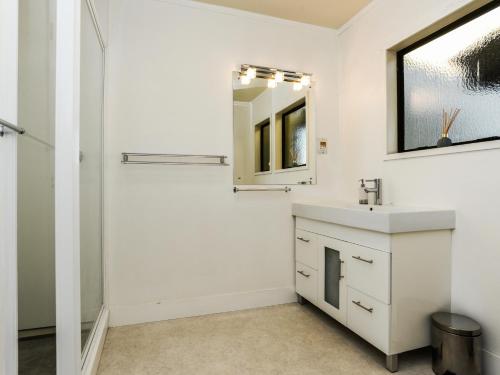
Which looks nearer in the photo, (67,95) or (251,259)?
(67,95)

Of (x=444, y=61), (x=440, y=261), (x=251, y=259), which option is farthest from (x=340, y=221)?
(x=444, y=61)

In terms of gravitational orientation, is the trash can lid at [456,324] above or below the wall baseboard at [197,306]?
above

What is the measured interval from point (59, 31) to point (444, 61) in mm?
2046

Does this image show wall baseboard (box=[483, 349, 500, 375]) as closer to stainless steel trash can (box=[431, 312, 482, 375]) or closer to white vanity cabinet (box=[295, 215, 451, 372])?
stainless steel trash can (box=[431, 312, 482, 375])

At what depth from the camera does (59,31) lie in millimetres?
1187

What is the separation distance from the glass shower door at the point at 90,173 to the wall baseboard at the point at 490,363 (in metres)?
1.94

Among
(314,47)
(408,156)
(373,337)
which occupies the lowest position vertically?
(373,337)

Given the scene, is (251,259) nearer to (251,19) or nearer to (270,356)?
(270,356)

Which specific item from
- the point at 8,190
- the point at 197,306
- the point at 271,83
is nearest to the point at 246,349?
the point at 197,306

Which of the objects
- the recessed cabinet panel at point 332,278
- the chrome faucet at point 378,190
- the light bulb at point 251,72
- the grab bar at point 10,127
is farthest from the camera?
the light bulb at point 251,72

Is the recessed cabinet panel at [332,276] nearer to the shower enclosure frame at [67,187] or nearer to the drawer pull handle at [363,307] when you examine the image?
the drawer pull handle at [363,307]

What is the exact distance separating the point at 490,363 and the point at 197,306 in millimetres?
1724

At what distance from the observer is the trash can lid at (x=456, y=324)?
55.7 inches

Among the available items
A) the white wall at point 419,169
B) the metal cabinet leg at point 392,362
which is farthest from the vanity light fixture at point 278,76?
the metal cabinet leg at point 392,362
